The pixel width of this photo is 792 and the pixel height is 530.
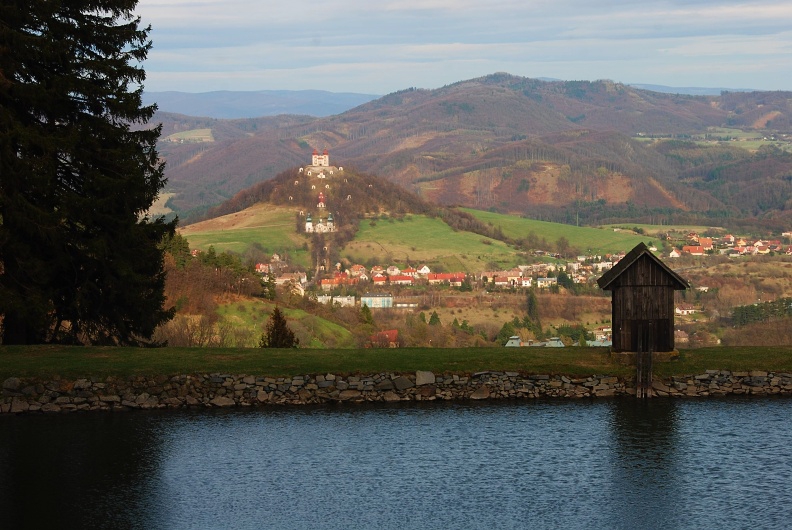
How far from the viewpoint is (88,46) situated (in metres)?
33.3

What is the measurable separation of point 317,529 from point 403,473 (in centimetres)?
385

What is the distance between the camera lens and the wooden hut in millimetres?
30609

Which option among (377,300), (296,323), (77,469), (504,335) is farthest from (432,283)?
(77,469)

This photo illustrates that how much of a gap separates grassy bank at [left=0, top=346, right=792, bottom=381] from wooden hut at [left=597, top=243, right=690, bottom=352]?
775 millimetres

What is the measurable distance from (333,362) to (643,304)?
944 cm

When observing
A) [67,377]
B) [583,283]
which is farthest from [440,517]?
[583,283]

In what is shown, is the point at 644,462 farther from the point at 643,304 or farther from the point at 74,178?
the point at 74,178

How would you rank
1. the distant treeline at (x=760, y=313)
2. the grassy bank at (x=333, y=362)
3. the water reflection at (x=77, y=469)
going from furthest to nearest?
the distant treeline at (x=760, y=313)
the grassy bank at (x=333, y=362)
the water reflection at (x=77, y=469)

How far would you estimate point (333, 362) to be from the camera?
31078 millimetres

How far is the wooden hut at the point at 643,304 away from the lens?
30609 millimetres

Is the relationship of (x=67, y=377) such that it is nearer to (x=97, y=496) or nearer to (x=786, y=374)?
(x=97, y=496)

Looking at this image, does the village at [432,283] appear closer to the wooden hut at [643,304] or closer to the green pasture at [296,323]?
the green pasture at [296,323]

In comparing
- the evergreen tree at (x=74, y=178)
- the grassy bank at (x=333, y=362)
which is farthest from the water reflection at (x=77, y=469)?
the evergreen tree at (x=74, y=178)

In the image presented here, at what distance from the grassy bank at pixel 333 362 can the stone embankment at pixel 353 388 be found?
30 cm
